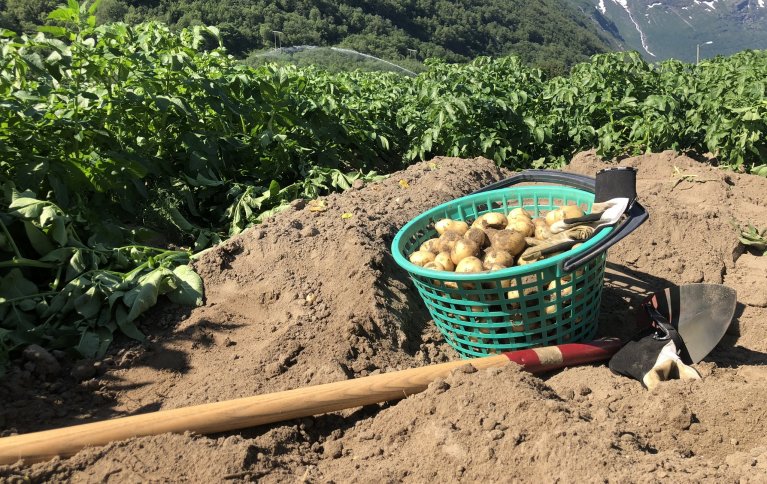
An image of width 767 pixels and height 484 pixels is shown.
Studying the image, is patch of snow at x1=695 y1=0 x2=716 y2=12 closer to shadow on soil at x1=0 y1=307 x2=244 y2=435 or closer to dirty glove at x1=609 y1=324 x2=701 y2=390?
dirty glove at x1=609 y1=324 x2=701 y2=390

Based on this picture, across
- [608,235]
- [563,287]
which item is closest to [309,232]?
[563,287]

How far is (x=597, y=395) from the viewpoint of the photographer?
2453 mm

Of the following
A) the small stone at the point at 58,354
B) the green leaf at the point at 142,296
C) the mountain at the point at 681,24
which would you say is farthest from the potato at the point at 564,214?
the mountain at the point at 681,24

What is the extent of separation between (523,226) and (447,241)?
15.3 inches

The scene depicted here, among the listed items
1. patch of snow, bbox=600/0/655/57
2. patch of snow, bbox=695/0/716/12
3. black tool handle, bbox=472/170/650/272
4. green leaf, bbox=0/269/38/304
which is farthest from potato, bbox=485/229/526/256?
patch of snow, bbox=695/0/716/12

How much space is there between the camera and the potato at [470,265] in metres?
2.66

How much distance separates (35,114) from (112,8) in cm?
4626

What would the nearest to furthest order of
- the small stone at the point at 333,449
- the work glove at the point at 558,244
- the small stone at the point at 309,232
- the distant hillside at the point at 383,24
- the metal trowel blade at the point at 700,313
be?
the small stone at the point at 333,449
the work glove at the point at 558,244
the metal trowel blade at the point at 700,313
the small stone at the point at 309,232
the distant hillside at the point at 383,24

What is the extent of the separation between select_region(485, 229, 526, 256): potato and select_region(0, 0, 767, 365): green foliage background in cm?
151

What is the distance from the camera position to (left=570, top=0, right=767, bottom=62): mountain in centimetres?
12150

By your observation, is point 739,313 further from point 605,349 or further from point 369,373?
point 369,373

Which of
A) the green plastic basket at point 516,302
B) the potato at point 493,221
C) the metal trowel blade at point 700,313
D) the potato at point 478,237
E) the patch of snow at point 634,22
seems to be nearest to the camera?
the green plastic basket at point 516,302

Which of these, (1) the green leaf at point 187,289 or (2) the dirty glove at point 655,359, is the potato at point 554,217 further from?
(1) the green leaf at point 187,289

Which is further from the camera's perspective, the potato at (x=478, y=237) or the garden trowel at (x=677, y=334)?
the potato at (x=478, y=237)
